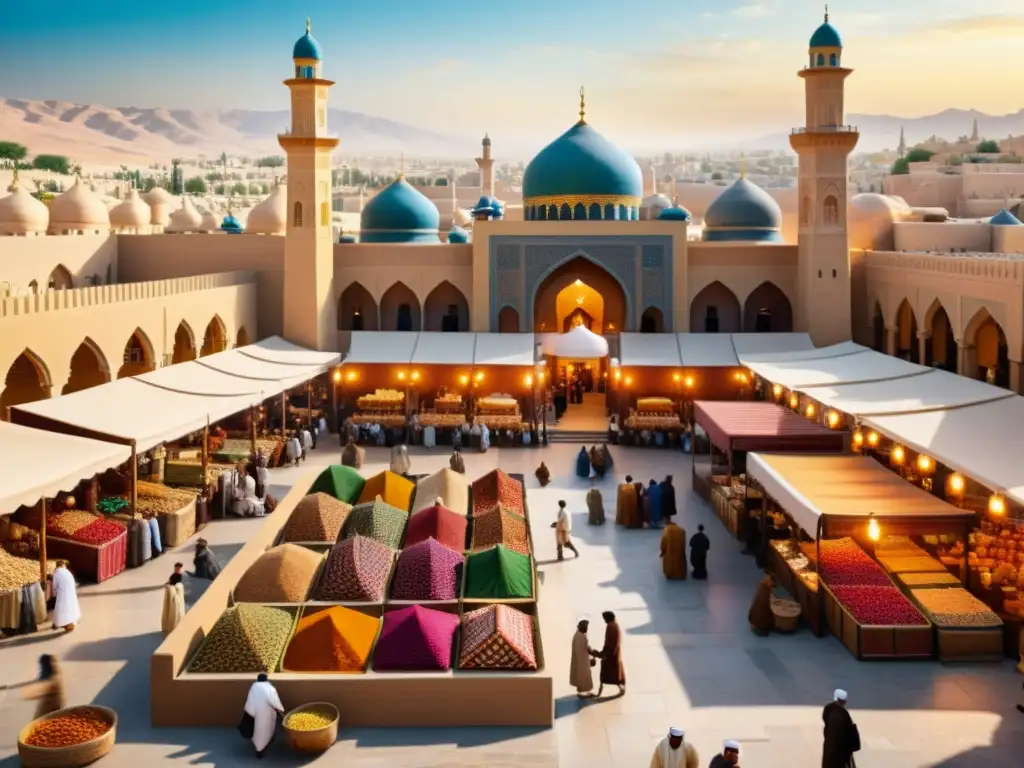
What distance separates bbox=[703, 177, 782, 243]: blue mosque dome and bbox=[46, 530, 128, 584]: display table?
59.4 ft

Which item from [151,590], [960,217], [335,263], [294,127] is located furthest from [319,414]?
[960,217]

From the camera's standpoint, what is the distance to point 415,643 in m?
8.90

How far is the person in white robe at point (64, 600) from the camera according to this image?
1059 cm

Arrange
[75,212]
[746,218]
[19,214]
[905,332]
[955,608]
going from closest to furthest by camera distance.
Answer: [955,608]
[905,332]
[19,214]
[746,218]
[75,212]

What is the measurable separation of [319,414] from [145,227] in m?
14.5

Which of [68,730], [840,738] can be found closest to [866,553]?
[840,738]

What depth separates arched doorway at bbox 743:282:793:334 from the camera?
24.8 m

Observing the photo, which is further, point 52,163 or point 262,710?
point 52,163

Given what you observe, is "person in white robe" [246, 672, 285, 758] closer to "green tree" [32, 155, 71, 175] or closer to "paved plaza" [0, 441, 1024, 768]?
"paved plaza" [0, 441, 1024, 768]

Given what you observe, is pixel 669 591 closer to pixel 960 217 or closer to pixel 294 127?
pixel 294 127

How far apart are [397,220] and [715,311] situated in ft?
27.3

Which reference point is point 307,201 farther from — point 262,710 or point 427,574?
point 262,710

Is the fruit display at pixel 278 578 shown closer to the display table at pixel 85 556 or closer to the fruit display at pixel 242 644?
the fruit display at pixel 242 644

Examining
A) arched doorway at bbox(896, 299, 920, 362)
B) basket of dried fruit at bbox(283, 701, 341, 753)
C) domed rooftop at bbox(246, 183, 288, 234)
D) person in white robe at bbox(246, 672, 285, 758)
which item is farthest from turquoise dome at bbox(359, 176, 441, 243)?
person in white robe at bbox(246, 672, 285, 758)
